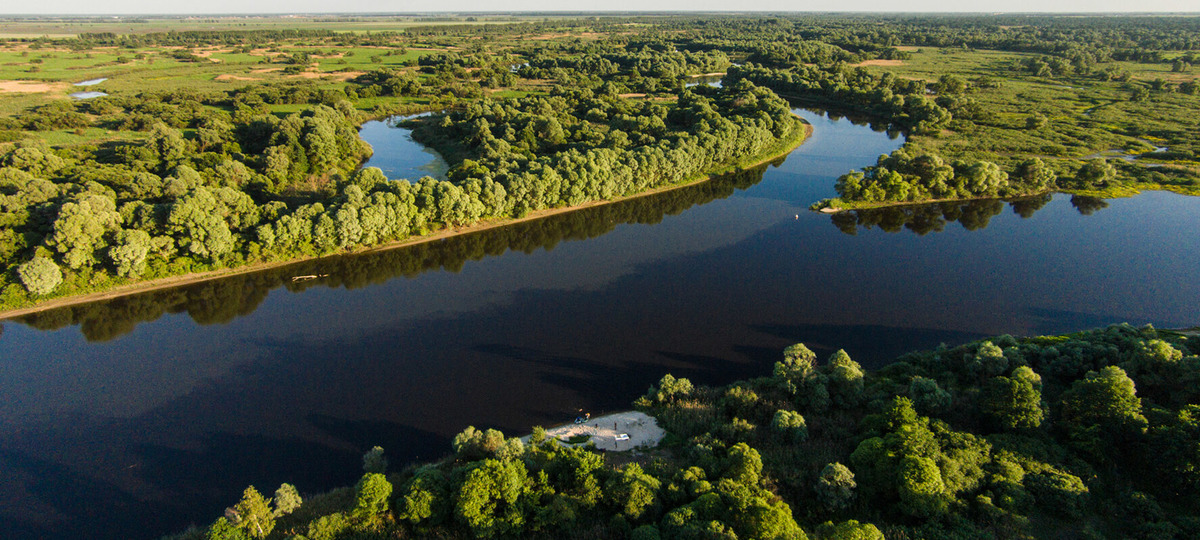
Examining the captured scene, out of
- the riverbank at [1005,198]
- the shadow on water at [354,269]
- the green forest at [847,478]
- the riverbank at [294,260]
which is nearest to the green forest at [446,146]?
the riverbank at [1005,198]

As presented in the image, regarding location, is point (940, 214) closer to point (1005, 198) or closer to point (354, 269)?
point (1005, 198)

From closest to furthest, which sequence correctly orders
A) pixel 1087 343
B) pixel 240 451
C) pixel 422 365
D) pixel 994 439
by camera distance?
pixel 994 439, pixel 240 451, pixel 1087 343, pixel 422 365

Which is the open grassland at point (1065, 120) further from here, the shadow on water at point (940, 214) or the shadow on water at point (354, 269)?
the shadow on water at point (354, 269)

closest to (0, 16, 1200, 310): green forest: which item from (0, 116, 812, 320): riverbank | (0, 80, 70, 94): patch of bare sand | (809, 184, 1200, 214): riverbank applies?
(809, 184, 1200, 214): riverbank

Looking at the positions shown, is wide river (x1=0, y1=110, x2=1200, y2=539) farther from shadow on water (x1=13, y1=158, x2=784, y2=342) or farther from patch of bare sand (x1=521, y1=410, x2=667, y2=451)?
patch of bare sand (x1=521, y1=410, x2=667, y2=451)

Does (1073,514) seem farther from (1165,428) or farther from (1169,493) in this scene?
(1165,428)

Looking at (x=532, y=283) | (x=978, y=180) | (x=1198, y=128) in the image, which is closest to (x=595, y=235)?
(x=532, y=283)
